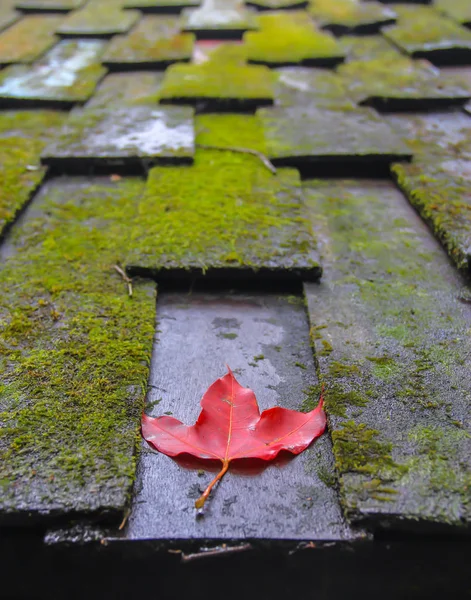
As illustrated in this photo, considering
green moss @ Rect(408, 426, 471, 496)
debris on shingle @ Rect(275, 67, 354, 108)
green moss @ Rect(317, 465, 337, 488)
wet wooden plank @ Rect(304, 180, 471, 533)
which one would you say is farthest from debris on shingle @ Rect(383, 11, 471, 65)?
green moss @ Rect(317, 465, 337, 488)

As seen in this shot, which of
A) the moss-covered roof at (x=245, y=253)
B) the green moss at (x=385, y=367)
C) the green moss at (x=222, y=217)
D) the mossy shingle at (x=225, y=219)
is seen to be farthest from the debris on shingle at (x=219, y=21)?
the green moss at (x=385, y=367)

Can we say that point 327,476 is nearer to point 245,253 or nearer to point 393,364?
point 393,364

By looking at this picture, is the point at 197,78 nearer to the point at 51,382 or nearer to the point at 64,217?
the point at 64,217

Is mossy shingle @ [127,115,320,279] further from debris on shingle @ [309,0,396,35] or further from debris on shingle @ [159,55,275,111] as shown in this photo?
debris on shingle @ [309,0,396,35]

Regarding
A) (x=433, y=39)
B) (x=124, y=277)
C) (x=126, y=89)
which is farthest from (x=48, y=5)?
(x=124, y=277)

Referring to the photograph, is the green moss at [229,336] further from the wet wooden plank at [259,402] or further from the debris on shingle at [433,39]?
the debris on shingle at [433,39]

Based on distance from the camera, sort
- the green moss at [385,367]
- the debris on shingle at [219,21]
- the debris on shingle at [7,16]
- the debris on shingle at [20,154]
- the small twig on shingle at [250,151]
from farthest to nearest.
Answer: the debris on shingle at [7,16], the debris on shingle at [219,21], the small twig on shingle at [250,151], the debris on shingle at [20,154], the green moss at [385,367]
